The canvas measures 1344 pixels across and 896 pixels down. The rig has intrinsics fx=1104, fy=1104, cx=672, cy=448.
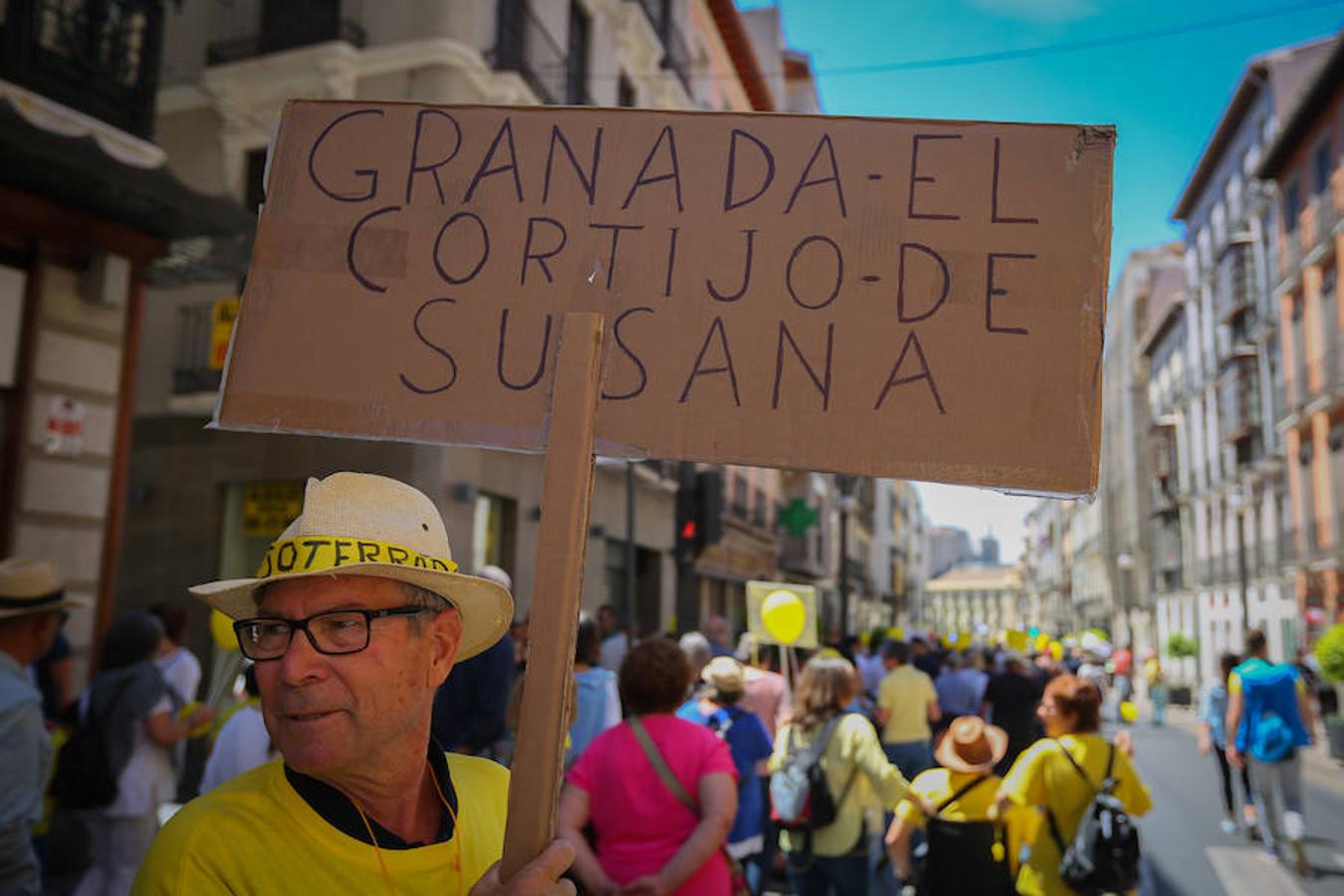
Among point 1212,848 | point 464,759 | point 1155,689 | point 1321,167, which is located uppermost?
point 1321,167

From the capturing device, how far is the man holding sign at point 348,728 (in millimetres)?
1662

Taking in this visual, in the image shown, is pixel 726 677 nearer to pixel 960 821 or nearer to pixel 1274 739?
pixel 960 821

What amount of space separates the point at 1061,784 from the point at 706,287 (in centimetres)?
367

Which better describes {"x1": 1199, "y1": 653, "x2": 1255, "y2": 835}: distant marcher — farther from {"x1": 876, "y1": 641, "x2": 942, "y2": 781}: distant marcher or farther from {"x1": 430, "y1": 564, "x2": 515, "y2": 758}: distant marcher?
{"x1": 430, "y1": 564, "x2": 515, "y2": 758}: distant marcher

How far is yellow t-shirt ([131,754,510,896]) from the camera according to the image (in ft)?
5.31

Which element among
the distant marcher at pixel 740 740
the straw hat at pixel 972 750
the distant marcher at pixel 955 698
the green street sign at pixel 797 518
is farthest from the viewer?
the green street sign at pixel 797 518

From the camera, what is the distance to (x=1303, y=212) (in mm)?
29547

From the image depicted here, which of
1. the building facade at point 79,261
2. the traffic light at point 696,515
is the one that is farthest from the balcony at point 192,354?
the traffic light at point 696,515

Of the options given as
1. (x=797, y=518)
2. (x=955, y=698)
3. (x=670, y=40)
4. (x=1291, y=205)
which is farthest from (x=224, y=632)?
(x=1291, y=205)

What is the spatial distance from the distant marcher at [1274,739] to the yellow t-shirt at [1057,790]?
445 cm

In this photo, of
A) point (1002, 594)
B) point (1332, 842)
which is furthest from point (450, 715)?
point (1002, 594)

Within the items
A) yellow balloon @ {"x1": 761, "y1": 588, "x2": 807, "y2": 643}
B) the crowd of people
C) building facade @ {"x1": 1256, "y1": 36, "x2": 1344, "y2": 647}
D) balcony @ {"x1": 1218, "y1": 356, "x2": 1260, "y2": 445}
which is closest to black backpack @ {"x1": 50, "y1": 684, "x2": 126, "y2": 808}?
the crowd of people

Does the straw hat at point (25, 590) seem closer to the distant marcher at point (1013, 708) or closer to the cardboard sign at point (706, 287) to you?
the cardboard sign at point (706, 287)

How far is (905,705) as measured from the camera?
823 centimetres
